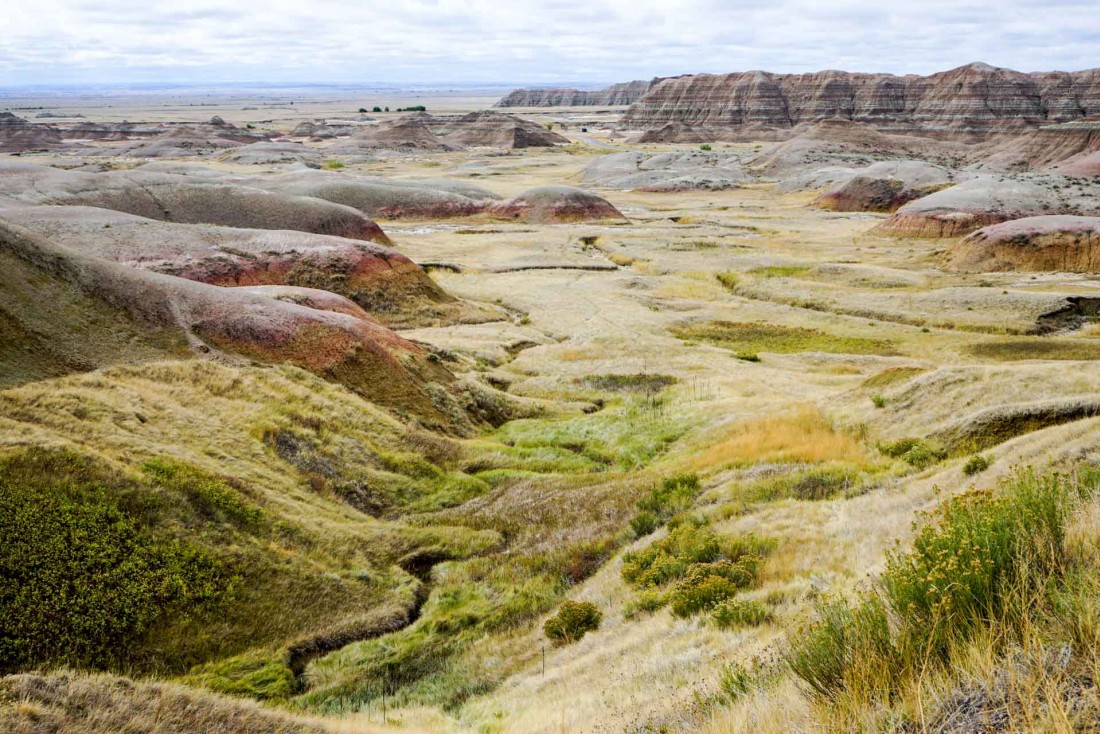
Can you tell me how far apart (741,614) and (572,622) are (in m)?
3.03

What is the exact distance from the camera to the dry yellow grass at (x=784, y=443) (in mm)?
19016

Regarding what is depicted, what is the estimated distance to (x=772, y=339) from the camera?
4284 cm

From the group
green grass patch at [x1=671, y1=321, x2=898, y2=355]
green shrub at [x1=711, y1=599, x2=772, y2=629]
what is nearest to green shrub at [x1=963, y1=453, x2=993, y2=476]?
green shrub at [x1=711, y1=599, x2=772, y2=629]

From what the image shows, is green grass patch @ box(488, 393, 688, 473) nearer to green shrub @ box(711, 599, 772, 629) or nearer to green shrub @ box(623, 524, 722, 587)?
green shrub @ box(623, 524, 722, 587)

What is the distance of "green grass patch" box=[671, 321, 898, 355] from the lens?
40.4m

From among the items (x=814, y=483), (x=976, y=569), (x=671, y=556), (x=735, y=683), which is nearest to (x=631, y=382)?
(x=814, y=483)

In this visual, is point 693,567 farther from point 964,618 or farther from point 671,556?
point 964,618

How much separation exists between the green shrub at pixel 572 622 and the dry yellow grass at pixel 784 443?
747 cm

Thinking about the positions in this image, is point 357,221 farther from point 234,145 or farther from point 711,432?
point 234,145

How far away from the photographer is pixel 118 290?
22188 mm

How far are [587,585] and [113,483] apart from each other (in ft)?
27.4

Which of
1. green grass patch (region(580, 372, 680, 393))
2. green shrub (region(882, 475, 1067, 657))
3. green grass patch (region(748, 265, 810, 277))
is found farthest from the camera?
green grass patch (region(748, 265, 810, 277))

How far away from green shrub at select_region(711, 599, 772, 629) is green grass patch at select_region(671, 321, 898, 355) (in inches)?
1143

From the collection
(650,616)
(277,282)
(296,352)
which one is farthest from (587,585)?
(277,282)
